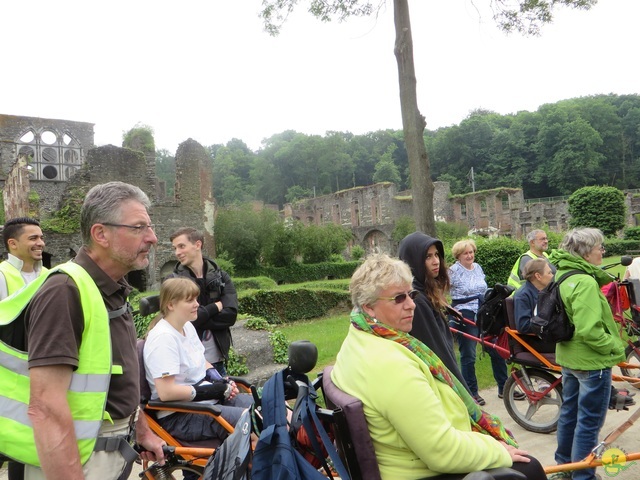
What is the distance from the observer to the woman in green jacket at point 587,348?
11.1 ft

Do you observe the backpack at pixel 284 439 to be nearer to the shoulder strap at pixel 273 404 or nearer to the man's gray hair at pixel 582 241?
the shoulder strap at pixel 273 404

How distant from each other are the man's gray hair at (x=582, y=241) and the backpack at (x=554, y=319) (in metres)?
0.19

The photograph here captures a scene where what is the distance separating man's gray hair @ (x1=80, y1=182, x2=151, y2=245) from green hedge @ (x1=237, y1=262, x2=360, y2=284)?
86.5ft

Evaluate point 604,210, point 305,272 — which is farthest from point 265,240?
point 604,210

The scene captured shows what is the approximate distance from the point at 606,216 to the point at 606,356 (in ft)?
118

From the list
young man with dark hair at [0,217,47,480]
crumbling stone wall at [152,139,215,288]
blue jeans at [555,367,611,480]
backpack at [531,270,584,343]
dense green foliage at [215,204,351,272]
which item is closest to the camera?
blue jeans at [555,367,611,480]

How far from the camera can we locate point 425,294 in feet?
10.8

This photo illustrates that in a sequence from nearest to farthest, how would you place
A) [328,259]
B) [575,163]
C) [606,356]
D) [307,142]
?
[606,356]
[328,259]
[575,163]
[307,142]

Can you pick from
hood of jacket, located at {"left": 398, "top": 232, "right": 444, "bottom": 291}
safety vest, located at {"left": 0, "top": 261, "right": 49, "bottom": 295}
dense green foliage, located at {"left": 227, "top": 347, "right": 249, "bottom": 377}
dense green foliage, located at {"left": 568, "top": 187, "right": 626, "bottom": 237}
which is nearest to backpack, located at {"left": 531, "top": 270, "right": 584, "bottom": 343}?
hood of jacket, located at {"left": 398, "top": 232, "right": 444, "bottom": 291}

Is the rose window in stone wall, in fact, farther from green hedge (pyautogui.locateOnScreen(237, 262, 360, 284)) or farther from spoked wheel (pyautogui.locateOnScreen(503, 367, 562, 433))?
spoked wheel (pyautogui.locateOnScreen(503, 367, 562, 433))

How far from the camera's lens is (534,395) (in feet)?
15.8

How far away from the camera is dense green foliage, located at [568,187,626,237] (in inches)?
1351

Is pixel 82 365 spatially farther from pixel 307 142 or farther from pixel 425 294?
pixel 307 142

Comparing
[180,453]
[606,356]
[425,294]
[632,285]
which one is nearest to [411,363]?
[425,294]
